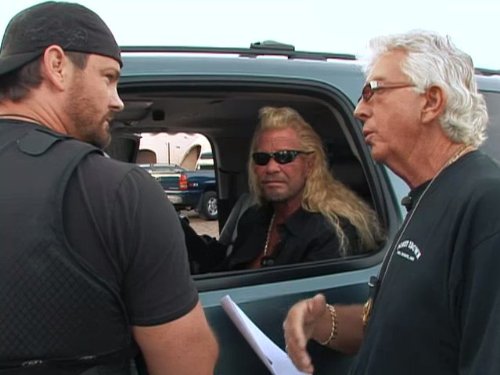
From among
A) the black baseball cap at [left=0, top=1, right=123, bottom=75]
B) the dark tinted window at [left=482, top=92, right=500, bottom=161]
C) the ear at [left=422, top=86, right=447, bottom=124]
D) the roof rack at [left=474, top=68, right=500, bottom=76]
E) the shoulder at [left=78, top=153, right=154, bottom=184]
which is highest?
the black baseball cap at [left=0, top=1, right=123, bottom=75]

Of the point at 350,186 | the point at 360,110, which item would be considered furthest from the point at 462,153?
the point at 350,186

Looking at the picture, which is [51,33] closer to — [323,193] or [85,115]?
[85,115]

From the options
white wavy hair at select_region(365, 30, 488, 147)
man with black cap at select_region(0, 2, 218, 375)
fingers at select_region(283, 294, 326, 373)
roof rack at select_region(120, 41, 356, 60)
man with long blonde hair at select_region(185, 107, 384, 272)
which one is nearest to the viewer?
man with black cap at select_region(0, 2, 218, 375)

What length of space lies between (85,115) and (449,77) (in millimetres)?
808

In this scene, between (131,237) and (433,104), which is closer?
(131,237)

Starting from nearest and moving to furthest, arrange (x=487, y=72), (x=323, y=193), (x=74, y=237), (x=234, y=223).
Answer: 1. (x=74, y=237)
2. (x=323, y=193)
3. (x=487, y=72)
4. (x=234, y=223)

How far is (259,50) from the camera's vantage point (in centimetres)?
234

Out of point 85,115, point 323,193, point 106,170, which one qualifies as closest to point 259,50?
point 323,193

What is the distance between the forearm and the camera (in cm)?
173

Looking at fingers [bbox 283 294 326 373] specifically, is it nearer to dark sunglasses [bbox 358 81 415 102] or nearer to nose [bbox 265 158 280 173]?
dark sunglasses [bbox 358 81 415 102]

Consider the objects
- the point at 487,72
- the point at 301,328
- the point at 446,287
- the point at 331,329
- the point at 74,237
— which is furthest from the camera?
the point at 487,72

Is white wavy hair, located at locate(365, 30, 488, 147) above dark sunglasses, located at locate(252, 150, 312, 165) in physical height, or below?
above

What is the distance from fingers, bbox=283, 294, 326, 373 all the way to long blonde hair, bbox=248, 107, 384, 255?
510 millimetres

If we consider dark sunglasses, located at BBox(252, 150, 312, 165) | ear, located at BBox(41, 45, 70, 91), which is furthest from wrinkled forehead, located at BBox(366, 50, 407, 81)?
dark sunglasses, located at BBox(252, 150, 312, 165)
